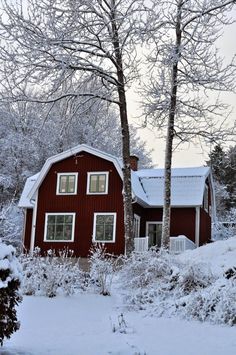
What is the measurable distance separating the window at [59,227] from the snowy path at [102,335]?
547 inches

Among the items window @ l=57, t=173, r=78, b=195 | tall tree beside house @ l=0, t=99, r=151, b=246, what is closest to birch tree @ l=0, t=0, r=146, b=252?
window @ l=57, t=173, r=78, b=195

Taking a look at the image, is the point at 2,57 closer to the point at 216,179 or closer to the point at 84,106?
the point at 84,106

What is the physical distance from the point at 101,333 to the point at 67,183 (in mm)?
17411

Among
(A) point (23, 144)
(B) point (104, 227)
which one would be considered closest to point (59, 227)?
(B) point (104, 227)

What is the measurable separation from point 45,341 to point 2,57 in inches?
431

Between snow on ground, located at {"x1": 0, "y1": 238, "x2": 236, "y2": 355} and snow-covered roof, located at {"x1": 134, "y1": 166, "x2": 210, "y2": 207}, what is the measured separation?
13.2 meters

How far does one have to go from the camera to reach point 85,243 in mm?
22938

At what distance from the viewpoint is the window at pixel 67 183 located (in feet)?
77.9

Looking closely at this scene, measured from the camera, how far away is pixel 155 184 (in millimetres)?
24516

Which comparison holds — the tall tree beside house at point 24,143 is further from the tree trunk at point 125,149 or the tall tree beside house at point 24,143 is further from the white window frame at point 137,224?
the tree trunk at point 125,149

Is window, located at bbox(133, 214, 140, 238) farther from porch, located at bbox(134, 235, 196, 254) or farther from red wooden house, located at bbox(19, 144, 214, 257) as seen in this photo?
porch, located at bbox(134, 235, 196, 254)

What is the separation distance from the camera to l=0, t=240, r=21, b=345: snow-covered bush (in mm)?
4902

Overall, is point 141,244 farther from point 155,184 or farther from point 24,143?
point 24,143

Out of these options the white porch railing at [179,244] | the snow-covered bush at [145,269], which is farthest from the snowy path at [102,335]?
the white porch railing at [179,244]
